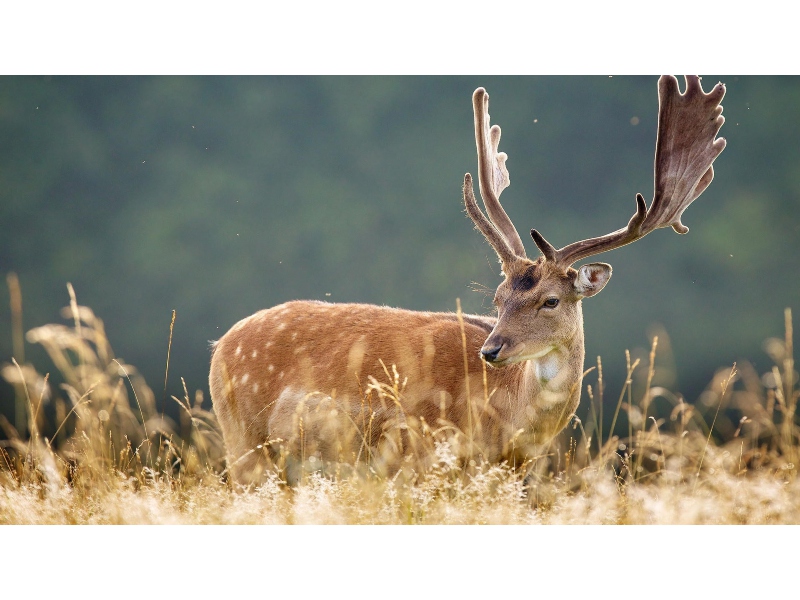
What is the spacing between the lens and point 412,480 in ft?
11.8

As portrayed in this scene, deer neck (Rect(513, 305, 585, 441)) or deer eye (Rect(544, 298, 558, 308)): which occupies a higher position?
deer eye (Rect(544, 298, 558, 308))

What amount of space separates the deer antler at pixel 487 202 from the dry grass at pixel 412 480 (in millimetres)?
Result: 726

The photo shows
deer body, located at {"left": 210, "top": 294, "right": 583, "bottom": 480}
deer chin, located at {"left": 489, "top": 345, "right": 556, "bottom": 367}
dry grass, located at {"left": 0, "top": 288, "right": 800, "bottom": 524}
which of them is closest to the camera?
dry grass, located at {"left": 0, "top": 288, "right": 800, "bottom": 524}

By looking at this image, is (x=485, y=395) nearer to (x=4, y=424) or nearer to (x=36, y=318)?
(x=4, y=424)

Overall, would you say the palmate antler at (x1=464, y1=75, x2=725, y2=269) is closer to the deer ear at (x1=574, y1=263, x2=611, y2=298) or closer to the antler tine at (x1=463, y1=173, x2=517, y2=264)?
the deer ear at (x1=574, y1=263, x2=611, y2=298)

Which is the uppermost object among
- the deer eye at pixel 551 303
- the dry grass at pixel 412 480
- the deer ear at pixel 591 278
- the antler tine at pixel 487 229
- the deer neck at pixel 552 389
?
the antler tine at pixel 487 229

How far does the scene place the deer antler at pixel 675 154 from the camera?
11.8 feet

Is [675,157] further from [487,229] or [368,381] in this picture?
[368,381]

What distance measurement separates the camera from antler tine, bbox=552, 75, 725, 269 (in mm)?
3586

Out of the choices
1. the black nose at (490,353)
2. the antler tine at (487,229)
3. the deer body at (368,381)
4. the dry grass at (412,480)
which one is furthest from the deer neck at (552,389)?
the antler tine at (487,229)

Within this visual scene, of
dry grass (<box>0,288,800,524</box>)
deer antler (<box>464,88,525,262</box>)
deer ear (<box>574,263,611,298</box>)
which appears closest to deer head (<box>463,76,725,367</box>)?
deer ear (<box>574,263,611,298</box>)

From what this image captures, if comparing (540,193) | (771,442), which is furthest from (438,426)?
(540,193)

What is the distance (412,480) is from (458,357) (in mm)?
595

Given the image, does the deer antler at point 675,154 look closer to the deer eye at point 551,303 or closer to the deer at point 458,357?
the deer at point 458,357
